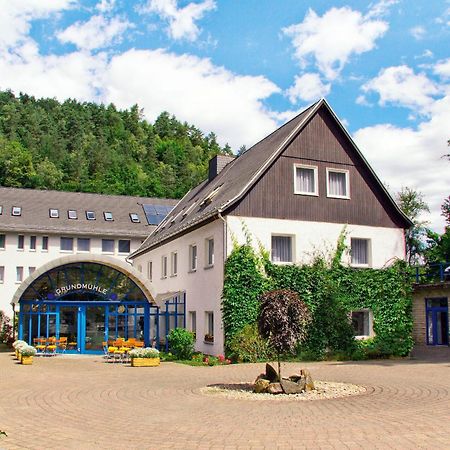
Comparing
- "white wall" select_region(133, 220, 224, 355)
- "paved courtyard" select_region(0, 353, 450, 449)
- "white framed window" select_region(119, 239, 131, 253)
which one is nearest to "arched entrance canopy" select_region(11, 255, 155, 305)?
"white wall" select_region(133, 220, 224, 355)

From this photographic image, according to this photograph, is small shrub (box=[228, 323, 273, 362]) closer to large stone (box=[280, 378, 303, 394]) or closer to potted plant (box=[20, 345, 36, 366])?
potted plant (box=[20, 345, 36, 366])

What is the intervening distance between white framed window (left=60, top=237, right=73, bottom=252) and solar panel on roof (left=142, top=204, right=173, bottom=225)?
7.04m

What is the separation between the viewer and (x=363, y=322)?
82.2 ft

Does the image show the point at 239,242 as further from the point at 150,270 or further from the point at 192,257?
the point at 150,270

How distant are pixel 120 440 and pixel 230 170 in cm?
2280

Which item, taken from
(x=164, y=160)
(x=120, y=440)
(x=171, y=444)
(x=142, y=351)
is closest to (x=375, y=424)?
(x=171, y=444)

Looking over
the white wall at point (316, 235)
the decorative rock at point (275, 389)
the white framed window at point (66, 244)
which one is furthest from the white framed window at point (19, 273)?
the decorative rock at point (275, 389)

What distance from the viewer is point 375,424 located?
9547 millimetres

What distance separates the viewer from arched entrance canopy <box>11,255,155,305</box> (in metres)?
27.7

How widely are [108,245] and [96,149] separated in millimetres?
49185

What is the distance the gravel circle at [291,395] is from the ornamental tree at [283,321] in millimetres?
839

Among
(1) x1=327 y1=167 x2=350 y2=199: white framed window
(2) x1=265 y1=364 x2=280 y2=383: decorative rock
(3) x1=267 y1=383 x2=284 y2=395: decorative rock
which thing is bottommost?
(3) x1=267 y1=383 x2=284 y2=395: decorative rock

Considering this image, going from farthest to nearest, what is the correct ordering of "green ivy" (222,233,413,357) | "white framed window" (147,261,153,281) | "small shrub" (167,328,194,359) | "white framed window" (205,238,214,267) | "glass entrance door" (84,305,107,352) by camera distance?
"white framed window" (147,261,153,281) < "glass entrance door" (84,305,107,352) < "white framed window" (205,238,214,267) < "small shrub" (167,328,194,359) < "green ivy" (222,233,413,357)

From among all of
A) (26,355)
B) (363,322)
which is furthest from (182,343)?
(363,322)
